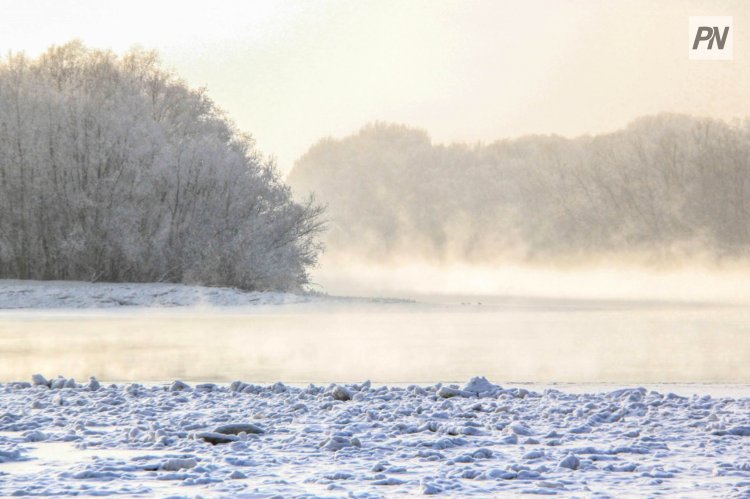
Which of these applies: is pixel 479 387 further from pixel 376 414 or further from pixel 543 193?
pixel 543 193

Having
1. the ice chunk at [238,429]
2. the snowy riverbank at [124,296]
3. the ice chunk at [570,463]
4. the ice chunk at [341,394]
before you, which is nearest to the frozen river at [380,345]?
the ice chunk at [341,394]

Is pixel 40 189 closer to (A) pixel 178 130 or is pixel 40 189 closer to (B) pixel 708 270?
(A) pixel 178 130

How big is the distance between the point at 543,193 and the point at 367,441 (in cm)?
5837

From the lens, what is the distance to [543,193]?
63.3m

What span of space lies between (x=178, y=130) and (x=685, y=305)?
19306mm

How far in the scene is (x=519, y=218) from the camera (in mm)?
66562

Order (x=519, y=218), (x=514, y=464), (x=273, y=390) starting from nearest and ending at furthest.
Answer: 1. (x=514, y=464)
2. (x=273, y=390)
3. (x=519, y=218)

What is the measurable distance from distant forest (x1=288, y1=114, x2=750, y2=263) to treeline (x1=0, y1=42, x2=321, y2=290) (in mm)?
16912

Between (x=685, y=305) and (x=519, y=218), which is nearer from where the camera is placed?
(x=685, y=305)

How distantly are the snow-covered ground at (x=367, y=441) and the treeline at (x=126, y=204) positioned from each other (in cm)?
1954

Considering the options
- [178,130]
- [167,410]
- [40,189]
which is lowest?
[167,410]

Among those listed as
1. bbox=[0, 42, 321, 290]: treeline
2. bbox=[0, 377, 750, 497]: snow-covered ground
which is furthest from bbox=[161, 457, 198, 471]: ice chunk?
bbox=[0, 42, 321, 290]: treeline

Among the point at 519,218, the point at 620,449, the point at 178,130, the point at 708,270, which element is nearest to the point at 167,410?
the point at 620,449

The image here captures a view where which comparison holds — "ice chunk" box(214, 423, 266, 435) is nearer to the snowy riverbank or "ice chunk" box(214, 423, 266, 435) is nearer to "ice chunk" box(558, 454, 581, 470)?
"ice chunk" box(558, 454, 581, 470)
